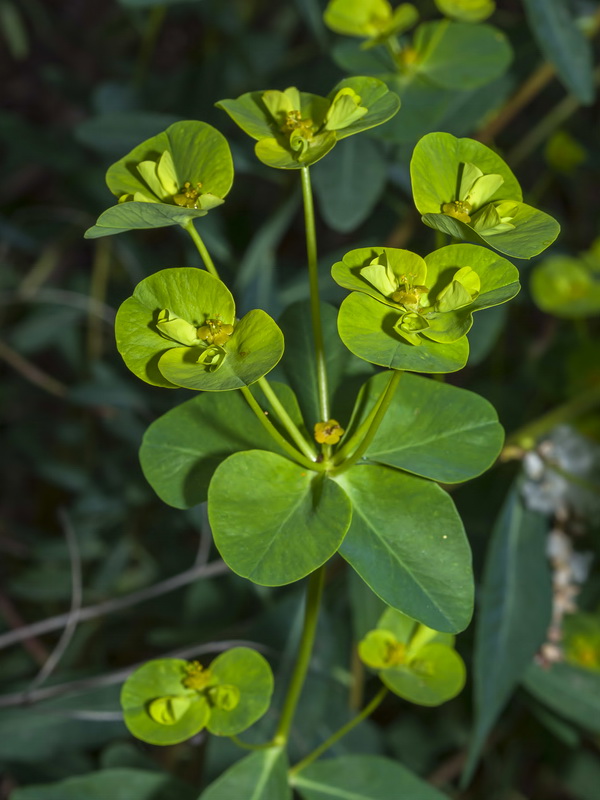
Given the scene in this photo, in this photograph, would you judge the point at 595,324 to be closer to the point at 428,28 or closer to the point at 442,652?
the point at 428,28

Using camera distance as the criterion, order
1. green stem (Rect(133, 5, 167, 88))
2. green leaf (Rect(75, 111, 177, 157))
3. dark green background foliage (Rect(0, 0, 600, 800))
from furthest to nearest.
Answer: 1. green stem (Rect(133, 5, 167, 88))
2. green leaf (Rect(75, 111, 177, 157))
3. dark green background foliage (Rect(0, 0, 600, 800))

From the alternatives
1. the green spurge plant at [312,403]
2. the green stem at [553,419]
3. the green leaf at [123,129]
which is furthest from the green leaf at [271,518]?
the green leaf at [123,129]

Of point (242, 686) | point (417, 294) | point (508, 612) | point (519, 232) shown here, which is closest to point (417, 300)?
point (417, 294)

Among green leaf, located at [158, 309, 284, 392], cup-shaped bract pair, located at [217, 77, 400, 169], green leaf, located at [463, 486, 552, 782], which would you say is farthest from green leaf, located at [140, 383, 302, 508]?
green leaf, located at [463, 486, 552, 782]

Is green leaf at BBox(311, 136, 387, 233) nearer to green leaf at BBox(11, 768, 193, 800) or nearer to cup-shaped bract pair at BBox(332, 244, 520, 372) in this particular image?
cup-shaped bract pair at BBox(332, 244, 520, 372)

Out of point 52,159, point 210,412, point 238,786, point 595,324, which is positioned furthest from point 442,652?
point 52,159

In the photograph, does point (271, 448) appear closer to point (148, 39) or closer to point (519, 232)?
point (519, 232)

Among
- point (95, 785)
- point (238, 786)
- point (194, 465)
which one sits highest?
point (194, 465)
